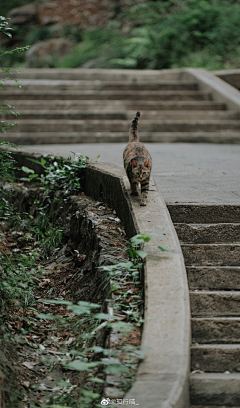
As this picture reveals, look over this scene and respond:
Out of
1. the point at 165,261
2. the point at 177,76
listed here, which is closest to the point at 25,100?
the point at 177,76

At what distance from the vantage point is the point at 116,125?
10.9 metres

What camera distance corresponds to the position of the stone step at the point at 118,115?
1105cm

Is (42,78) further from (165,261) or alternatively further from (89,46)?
(165,261)

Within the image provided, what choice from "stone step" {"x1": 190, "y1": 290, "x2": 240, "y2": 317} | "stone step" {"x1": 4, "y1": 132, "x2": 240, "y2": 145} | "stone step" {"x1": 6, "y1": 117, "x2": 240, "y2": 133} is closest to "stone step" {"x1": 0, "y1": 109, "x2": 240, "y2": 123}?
"stone step" {"x1": 6, "y1": 117, "x2": 240, "y2": 133}

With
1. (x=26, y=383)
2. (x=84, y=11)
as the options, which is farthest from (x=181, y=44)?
(x=26, y=383)

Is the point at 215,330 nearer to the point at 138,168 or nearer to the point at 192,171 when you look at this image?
the point at 138,168

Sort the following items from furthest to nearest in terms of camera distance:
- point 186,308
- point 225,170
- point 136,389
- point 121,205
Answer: point 225,170 → point 121,205 → point 186,308 → point 136,389

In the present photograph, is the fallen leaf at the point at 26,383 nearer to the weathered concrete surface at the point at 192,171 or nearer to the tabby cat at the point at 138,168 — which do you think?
the tabby cat at the point at 138,168

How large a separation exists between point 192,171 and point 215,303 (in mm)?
3373

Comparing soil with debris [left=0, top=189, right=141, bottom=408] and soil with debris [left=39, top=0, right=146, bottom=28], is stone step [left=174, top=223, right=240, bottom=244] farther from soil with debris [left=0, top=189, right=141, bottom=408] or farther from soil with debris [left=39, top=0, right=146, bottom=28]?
soil with debris [left=39, top=0, right=146, bottom=28]

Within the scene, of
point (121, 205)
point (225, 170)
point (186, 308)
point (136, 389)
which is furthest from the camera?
point (225, 170)

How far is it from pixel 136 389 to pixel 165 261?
1.18 metres

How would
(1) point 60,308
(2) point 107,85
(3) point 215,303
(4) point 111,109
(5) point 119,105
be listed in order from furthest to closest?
(2) point 107,85, (5) point 119,105, (4) point 111,109, (1) point 60,308, (3) point 215,303

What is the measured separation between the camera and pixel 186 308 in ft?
10.5
